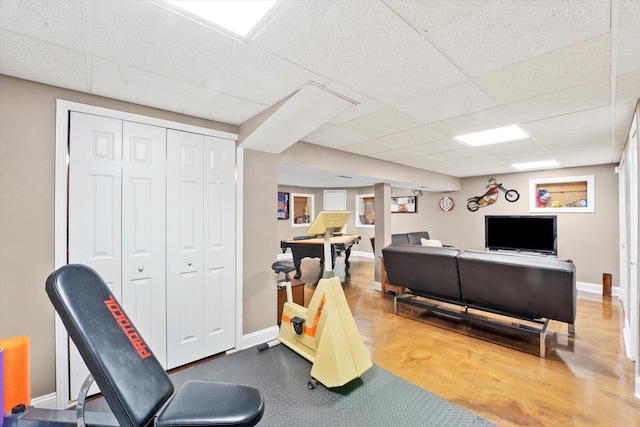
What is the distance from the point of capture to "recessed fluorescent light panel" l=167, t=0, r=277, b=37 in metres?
1.21

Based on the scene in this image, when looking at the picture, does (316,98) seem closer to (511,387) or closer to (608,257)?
(511,387)

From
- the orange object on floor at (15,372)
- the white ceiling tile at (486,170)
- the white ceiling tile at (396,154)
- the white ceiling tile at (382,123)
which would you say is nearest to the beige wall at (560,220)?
the white ceiling tile at (486,170)

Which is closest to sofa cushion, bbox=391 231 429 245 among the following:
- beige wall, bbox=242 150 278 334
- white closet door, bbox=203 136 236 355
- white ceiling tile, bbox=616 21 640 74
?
beige wall, bbox=242 150 278 334

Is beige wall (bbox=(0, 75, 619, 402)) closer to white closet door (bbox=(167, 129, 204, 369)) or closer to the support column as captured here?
white closet door (bbox=(167, 129, 204, 369))

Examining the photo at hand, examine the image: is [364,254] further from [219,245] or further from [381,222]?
[219,245]

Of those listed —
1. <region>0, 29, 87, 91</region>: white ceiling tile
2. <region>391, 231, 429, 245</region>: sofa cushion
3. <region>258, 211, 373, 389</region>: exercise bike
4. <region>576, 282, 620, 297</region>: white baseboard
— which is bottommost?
<region>576, 282, 620, 297</region>: white baseboard

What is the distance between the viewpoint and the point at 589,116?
254 cm

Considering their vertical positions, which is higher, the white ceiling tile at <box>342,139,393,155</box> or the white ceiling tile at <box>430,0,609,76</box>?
the white ceiling tile at <box>342,139,393,155</box>

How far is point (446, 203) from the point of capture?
23.5 ft

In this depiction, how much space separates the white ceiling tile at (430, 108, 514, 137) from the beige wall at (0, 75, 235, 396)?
3.26m

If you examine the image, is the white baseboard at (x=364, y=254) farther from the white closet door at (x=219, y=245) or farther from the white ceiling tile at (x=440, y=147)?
the white closet door at (x=219, y=245)

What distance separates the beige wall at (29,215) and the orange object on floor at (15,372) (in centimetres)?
41

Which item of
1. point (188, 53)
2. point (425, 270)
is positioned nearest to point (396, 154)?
point (425, 270)

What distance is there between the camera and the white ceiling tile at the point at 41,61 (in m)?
1.48
